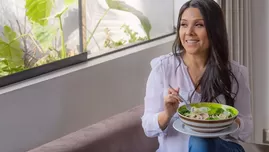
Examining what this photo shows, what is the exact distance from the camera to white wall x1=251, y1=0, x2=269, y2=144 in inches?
116

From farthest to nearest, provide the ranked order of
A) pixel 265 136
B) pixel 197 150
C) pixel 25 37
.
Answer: pixel 265 136, pixel 25 37, pixel 197 150

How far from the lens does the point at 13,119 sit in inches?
71.1

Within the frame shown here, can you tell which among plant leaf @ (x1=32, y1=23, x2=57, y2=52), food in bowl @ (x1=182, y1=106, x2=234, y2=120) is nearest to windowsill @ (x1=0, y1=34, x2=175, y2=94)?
plant leaf @ (x1=32, y1=23, x2=57, y2=52)

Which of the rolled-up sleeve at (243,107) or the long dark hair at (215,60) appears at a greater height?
the long dark hair at (215,60)

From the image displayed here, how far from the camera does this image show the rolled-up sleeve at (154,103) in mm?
1700

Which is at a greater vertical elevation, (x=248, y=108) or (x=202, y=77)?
(x=202, y=77)

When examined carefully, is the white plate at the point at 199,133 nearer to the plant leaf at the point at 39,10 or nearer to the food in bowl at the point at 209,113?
the food in bowl at the point at 209,113

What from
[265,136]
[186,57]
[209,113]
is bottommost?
[265,136]

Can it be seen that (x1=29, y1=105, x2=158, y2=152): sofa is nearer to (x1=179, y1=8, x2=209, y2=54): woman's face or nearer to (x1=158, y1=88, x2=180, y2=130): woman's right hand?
(x1=158, y1=88, x2=180, y2=130): woman's right hand

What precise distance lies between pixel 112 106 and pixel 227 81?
69cm

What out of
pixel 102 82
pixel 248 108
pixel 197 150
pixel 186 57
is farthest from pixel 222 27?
pixel 102 82

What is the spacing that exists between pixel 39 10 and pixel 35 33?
9cm

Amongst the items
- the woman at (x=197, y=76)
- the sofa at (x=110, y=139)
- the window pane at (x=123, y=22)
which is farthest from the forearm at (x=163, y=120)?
the window pane at (x=123, y=22)

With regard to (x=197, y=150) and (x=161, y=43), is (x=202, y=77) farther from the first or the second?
(x=161, y=43)
